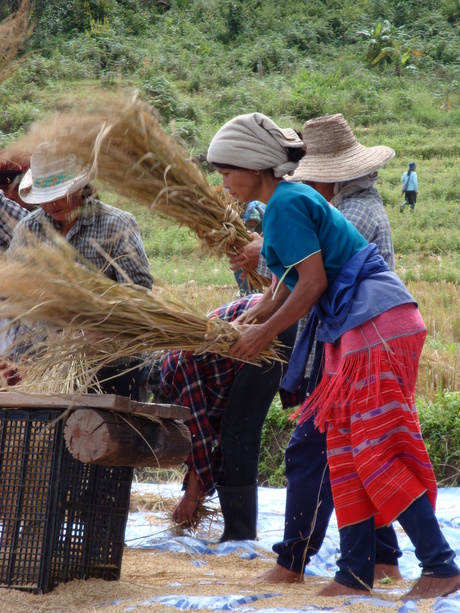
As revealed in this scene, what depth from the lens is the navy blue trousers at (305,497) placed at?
9.08 ft

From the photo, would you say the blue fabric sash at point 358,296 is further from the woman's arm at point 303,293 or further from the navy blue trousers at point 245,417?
the navy blue trousers at point 245,417

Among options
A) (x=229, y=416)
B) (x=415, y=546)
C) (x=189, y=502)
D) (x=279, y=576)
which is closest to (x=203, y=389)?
(x=229, y=416)

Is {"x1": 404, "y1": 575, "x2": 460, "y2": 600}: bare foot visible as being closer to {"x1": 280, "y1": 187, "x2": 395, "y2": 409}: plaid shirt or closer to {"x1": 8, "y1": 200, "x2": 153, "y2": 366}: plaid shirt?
{"x1": 280, "y1": 187, "x2": 395, "y2": 409}: plaid shirt

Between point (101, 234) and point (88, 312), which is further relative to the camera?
point (101, 234)

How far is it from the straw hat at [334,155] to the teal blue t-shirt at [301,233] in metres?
0.53

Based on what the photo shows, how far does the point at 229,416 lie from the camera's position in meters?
3.50

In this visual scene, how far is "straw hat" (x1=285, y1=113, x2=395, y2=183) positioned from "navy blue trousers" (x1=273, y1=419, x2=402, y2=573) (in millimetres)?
976

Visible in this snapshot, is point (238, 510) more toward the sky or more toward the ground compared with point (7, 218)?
more toward the ground

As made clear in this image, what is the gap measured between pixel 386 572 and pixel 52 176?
76.0 inches

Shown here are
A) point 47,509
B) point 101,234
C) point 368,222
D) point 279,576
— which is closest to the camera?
point 47,509

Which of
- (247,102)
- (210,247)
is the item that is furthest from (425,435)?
(247,102)

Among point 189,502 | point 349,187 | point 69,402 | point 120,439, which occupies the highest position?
point 349,187

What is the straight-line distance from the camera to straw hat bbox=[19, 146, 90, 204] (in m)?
2.79

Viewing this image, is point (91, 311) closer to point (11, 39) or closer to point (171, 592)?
point (171, 592)
